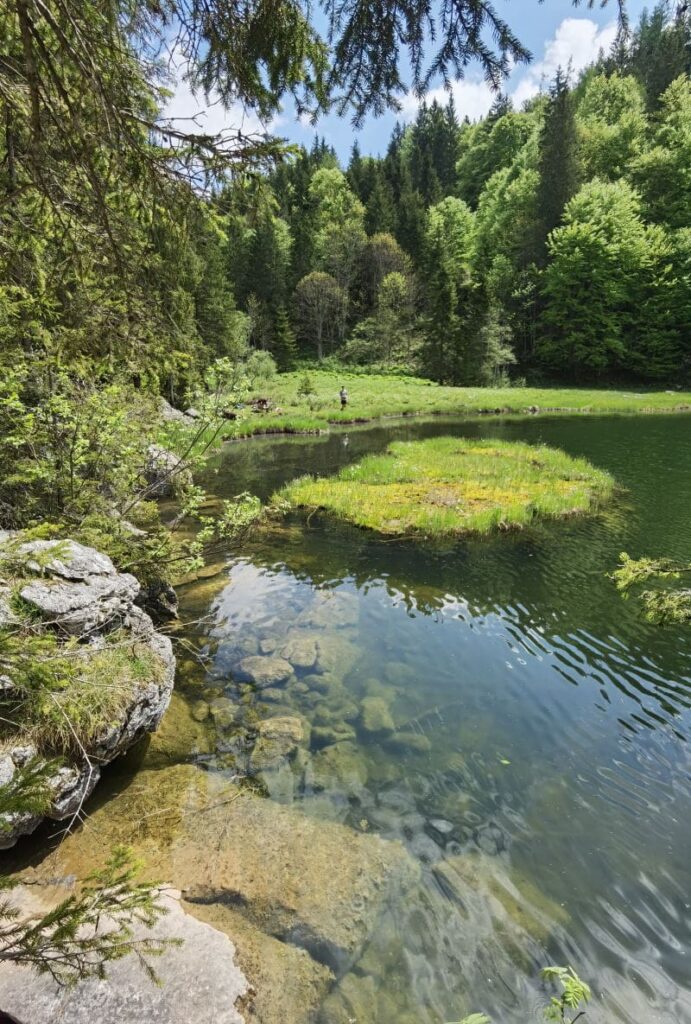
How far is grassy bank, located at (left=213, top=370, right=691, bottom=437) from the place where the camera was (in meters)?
40.7

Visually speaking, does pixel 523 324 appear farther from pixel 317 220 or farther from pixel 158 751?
pixel 158 751

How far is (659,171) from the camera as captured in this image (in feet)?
204

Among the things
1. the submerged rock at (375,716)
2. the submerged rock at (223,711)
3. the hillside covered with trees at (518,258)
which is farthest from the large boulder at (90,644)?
the hillside covered with trees at (518,258)

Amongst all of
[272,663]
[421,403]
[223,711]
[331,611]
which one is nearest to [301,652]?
[272,663]

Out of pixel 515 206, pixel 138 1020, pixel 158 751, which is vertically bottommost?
pixel 158 751

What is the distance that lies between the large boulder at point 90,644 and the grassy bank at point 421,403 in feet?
97.0

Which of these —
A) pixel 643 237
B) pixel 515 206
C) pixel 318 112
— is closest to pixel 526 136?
pixel 515 206

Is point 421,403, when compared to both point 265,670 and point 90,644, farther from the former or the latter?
point 90,644

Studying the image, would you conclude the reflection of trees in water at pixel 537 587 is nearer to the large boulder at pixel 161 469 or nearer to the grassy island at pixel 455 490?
the grassy island at pixel 455 490

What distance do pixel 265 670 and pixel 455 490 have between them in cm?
1151

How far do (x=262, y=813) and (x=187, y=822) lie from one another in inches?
30.7

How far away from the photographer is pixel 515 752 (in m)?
6.48

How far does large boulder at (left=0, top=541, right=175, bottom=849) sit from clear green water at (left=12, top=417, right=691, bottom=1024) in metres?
0.55

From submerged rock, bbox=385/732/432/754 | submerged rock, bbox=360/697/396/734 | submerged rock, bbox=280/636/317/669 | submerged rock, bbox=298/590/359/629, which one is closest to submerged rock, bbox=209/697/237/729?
submerged rock, bbox=280/636/317/669
